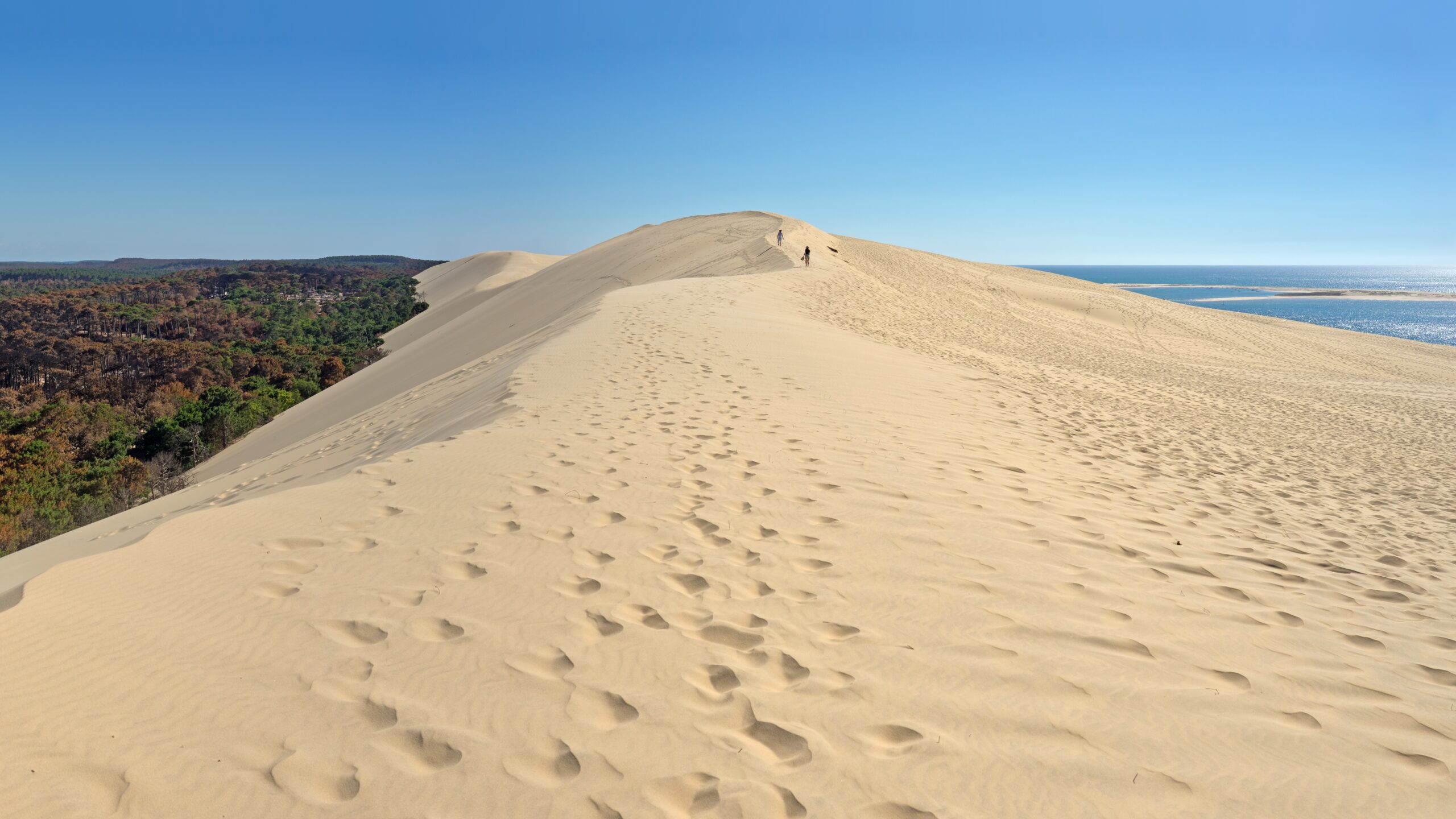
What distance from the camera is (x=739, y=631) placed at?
3.21 m

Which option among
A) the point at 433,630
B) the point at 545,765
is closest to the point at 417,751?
the point at 545,765

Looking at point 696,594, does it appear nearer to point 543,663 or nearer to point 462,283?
point 543,663

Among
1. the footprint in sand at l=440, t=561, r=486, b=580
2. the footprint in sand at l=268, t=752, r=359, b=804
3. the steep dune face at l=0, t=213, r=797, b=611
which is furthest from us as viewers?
the steep dune face at l=0, t=213, r=797, b=611

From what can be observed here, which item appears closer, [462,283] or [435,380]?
[435,380]

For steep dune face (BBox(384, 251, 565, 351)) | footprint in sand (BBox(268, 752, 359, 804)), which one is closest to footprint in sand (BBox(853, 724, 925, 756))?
footprint in sand (BBox(268, 752, 359, 804))

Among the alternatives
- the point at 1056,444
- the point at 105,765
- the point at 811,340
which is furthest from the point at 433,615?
the point at 811,340

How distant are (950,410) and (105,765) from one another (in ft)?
26.5

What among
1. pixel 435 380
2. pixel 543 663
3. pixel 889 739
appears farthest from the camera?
pixel 435 380

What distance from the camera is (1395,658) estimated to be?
3.51 meters

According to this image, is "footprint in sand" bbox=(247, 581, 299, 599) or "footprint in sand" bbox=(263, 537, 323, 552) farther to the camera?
"footprint in sand" bbox=(263, 537, 323, 552)

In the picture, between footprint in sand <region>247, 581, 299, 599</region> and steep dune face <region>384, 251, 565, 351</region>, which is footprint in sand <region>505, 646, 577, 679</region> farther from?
steep dune face <region>384, 251, 565, 351</region>

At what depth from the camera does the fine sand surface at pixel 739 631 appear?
92.0 inches

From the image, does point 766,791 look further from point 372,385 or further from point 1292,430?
point 372,385

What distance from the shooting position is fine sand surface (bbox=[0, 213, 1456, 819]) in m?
2.34
